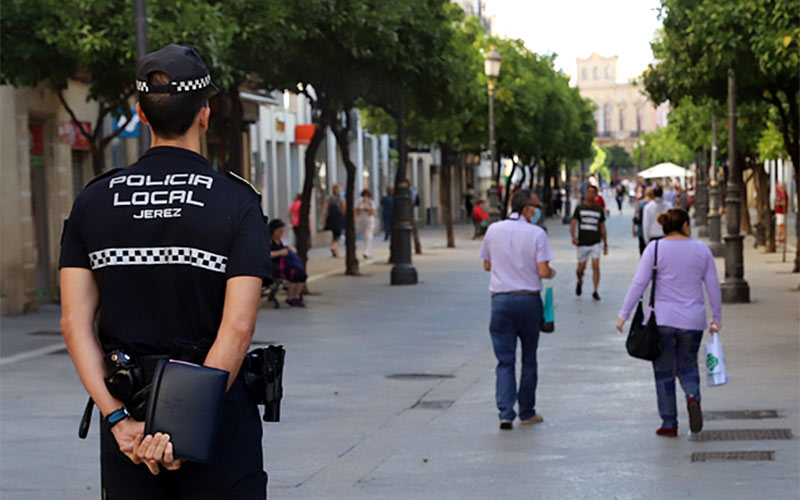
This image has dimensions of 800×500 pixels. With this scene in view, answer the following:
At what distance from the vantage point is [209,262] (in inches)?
151

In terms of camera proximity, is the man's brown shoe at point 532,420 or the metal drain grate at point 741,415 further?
the man's brown shoe at point 532,420

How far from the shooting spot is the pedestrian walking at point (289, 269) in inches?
853

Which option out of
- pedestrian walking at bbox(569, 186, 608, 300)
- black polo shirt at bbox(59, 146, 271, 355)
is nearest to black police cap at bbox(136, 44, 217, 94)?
black polo shirt at bbox(59, 146, 271, 355)

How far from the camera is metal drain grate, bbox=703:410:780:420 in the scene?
10562 millimetres

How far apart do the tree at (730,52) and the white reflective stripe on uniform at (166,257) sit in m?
13.5

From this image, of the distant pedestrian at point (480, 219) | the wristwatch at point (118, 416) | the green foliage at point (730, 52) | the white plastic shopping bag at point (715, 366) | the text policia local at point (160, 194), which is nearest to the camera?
the wristwatch at point (118, 416)

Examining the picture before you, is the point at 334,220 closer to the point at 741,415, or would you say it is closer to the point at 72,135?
the point at 72,135

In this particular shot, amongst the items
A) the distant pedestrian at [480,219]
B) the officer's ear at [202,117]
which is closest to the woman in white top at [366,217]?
the distant pedestrian at [480,219]

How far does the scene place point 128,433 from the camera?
3.72 meters

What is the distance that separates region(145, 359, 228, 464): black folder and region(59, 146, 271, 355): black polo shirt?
0.19 metres

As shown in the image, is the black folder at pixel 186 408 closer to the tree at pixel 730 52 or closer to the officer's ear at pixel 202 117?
the officer's ear at pixel 202 117

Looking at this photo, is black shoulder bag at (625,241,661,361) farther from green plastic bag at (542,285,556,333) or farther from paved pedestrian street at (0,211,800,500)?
green plastic bag at (542,285,556,333)

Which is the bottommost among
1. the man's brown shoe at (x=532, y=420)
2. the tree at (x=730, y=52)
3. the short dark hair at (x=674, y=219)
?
the man's brown shoe at (x=532, y=420)

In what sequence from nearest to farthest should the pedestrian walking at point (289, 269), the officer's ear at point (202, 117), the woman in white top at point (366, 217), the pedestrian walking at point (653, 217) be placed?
1. the officer's ear at point (202, 117)
2. the pedestrian walking at point (289, 269)
3. the pedestrian walking at point (653, 217)
4. the woman in white top at point (366, 217)
